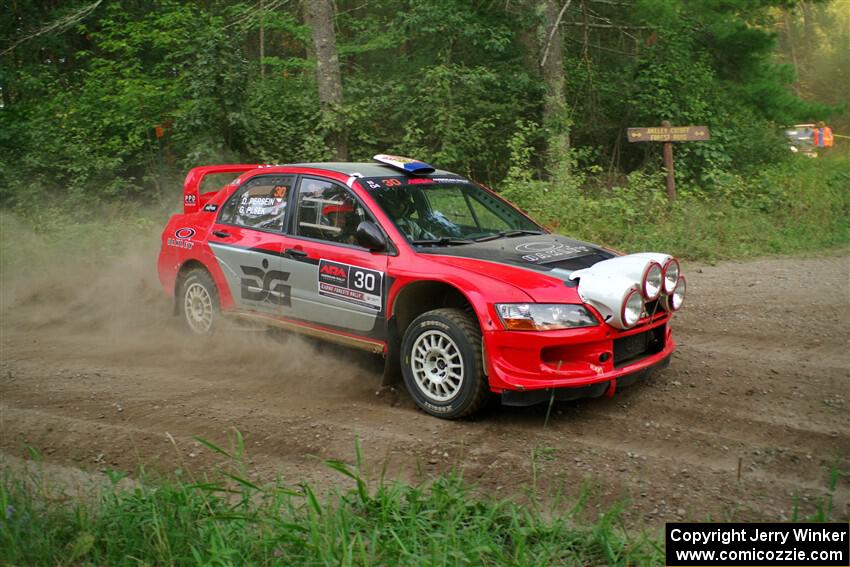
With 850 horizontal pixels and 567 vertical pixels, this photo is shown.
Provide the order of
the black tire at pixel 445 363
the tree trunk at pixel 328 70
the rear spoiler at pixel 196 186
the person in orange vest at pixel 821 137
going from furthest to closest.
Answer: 1. the person in orange vest at pixel 821 137
2. the tree trunk at pixel 328 70
3. the rear spoiler at pixel 196 186
4. the black tire at pixel 445 363

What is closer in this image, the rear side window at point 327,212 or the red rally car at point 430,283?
the red rally car at point 430,283

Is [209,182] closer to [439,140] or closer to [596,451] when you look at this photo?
[439,140]

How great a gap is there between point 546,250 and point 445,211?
1.00 m

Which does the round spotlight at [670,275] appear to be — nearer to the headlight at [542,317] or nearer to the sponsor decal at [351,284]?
the headlight at [542,317]

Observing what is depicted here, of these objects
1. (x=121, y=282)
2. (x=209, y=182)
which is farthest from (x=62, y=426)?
(x=209, y=182)

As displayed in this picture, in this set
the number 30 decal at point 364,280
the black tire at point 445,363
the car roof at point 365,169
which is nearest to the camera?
the black tire at point 445,363

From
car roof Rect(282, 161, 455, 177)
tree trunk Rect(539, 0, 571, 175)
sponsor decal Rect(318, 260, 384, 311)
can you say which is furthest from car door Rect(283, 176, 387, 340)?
tree trunk Rect(539, 0, 571, 175)

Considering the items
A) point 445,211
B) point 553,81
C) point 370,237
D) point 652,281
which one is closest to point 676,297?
point 652,281

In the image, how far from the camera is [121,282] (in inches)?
408

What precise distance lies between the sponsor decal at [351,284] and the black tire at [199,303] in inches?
60.6

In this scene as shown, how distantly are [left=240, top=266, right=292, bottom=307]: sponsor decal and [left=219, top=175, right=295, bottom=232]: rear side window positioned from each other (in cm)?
40

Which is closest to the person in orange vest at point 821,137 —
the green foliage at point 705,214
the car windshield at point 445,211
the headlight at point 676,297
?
the green foliage at point 705,214

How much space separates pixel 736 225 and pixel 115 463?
989 cm

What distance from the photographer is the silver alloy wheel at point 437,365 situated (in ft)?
17.7
